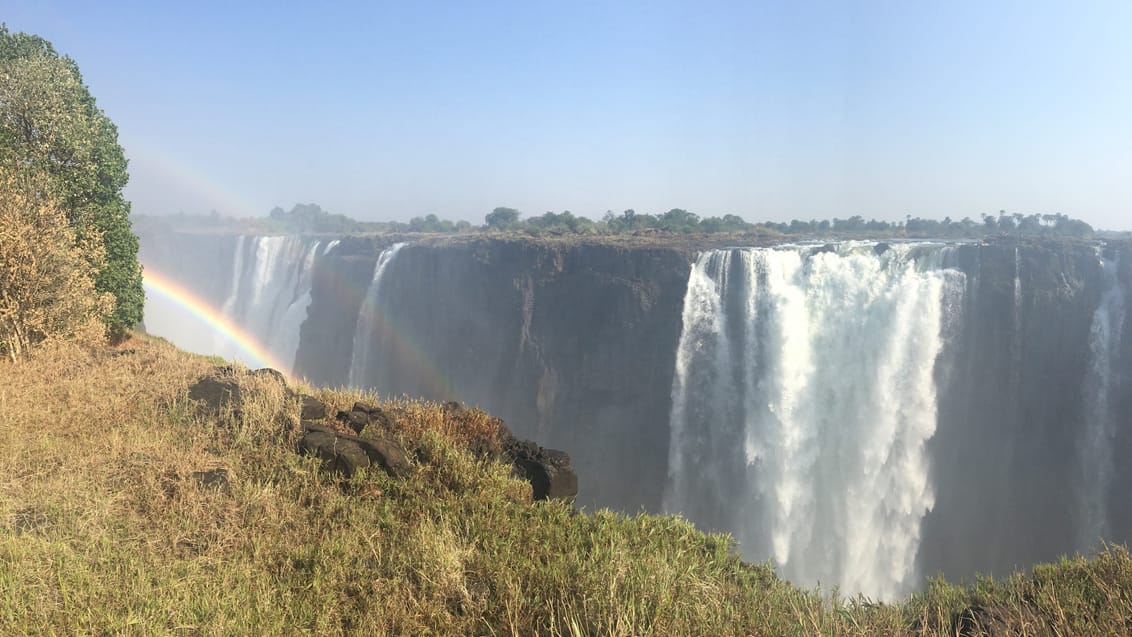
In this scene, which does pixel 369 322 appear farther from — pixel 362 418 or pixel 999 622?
pixel 999 622

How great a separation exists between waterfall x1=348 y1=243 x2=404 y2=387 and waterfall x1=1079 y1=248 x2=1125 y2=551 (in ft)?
114

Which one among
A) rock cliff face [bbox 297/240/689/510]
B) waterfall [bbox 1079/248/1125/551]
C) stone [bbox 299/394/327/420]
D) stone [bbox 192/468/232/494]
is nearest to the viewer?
Answer: stone [bbox 192/468/232/494]

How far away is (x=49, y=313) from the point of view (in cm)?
954

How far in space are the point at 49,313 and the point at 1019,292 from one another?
27821 millimetres

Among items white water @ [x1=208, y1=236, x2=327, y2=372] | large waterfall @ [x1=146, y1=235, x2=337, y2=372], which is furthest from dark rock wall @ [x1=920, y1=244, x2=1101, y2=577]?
white water @ [x1=208, y1=236, x2=327, y2=372]

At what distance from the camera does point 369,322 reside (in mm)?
38531

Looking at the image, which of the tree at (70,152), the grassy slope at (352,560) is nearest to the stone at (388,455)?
the grassy slope at (352,560)

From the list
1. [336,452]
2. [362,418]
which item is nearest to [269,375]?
[362,418]

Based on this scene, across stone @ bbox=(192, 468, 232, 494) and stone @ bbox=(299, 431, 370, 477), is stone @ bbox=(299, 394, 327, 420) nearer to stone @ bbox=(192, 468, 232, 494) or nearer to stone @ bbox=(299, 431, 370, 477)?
stone @ bbox=(299, 431, 370, 477)

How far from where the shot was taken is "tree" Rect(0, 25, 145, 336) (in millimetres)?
12789

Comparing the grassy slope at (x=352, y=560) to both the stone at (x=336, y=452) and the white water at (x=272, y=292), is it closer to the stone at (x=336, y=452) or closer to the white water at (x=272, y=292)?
the stone at (x=336, y=452)

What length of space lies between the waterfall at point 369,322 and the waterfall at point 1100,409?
3472cm

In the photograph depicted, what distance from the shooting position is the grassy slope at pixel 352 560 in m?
3.65

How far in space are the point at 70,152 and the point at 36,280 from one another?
22.7 ft
